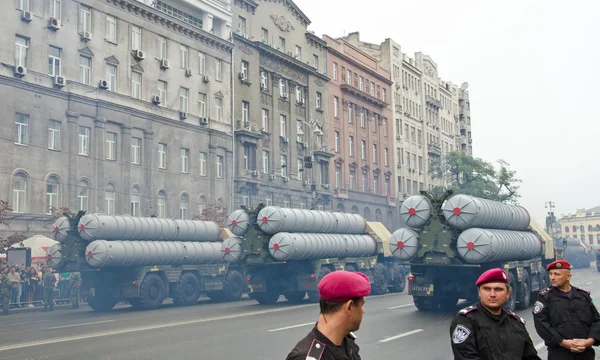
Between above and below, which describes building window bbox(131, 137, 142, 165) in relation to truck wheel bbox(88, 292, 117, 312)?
above

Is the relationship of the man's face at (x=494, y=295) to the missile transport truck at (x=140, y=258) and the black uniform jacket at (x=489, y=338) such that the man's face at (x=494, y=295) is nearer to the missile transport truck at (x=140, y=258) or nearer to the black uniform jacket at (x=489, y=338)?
the black uniform jacket at (x=489, y=338)

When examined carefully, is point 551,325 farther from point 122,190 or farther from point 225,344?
point 122,190

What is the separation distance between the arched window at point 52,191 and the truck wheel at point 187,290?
12445 millimetres

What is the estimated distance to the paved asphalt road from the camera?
12.1 meters

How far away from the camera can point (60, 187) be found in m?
35.2

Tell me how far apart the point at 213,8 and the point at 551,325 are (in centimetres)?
4299

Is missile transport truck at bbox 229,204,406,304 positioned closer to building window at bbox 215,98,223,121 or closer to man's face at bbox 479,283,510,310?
man's face at bbox 479,283,510,310

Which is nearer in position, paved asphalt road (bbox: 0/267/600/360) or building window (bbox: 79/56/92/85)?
paved asphalt road (bbox: 0/267/600/360)

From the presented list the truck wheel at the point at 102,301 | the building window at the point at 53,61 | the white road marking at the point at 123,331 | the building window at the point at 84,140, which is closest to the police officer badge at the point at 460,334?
the white road marking at the point at 123,331

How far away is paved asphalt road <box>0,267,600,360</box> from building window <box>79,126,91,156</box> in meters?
16.3

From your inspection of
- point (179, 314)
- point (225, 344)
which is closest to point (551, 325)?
point (225, 344)

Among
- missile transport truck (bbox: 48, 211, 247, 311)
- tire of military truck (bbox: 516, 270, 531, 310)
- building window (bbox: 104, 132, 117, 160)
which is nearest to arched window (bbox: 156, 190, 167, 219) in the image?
building window (bbox: 104, 132, 117, 160)

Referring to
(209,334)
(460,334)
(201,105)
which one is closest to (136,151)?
(201,105)

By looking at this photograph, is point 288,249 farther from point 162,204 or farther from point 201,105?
point 201,105
